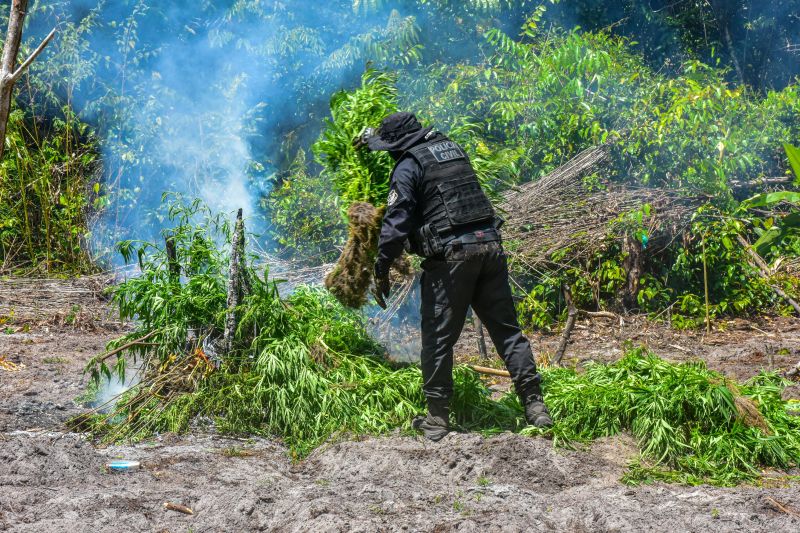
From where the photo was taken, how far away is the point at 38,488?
14.4 ft

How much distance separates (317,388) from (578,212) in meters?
4.36

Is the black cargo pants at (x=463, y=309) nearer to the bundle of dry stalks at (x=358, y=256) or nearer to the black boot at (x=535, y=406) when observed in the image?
the black boot at (x=535, y=406)

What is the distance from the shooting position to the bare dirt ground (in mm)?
3895

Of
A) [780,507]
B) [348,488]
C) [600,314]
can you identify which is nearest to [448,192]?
[348,488]

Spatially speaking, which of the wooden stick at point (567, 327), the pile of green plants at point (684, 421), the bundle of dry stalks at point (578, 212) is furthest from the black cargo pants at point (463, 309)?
the bundle of dry stalks at point (578, 212)

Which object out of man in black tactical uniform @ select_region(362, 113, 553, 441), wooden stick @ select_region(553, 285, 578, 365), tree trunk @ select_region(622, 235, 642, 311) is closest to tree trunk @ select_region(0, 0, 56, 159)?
man in black tactical uniform @ select_region(362, 113, 553, 441)

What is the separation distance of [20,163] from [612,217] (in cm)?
710

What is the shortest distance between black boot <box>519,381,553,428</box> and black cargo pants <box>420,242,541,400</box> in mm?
38

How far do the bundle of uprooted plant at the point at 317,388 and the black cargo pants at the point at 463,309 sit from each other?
357mm

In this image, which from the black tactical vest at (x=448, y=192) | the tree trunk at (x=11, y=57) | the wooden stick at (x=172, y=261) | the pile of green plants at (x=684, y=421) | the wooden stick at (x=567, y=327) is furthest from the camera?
the wooden stick at (x=567, y=327)

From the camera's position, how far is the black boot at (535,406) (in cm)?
523

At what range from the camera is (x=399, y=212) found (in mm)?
5242

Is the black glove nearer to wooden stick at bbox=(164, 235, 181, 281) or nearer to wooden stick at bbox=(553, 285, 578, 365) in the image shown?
wooden stick at bbox=(164, 235, 181, 281)

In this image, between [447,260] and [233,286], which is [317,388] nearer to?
[233,286]
